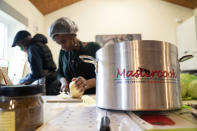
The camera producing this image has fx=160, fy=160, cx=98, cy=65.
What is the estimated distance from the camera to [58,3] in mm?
2734

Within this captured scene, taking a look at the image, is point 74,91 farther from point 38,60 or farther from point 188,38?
point 188,38

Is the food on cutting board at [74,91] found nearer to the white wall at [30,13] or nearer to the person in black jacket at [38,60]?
the person in black jacket at [38,60]

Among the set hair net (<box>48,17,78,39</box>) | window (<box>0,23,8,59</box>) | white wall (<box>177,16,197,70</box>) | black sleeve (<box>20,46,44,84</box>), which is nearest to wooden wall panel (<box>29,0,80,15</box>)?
window (<box>0,23,8,59</box>)

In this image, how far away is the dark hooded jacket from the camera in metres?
1.50

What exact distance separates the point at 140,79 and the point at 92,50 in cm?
Answer: 76

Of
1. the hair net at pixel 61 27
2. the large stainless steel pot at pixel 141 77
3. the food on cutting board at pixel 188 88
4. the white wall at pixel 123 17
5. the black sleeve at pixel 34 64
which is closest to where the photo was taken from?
the large stainless steel pot at pixel 141 77

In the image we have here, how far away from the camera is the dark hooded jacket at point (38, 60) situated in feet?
4.91

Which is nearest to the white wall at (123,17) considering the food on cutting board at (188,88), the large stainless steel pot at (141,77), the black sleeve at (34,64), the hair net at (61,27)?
the black sleeve at (34,64)

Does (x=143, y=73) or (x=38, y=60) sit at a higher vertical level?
(x=38, y=60)

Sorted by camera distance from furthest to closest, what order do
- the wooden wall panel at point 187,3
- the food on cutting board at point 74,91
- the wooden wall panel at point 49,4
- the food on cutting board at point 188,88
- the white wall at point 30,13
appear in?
the wooden wall panel at point 187,3 < the wooden wall panel at point 49,4 < the white wall at point 30,13 < the food on cutting board at point 74,91 < the food on cutting board at point 188,88

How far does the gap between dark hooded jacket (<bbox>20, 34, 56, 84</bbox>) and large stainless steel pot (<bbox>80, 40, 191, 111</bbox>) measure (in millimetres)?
1242

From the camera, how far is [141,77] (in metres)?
0.37

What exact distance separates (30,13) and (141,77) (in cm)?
244

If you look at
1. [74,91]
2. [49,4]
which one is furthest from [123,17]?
[74,91]
